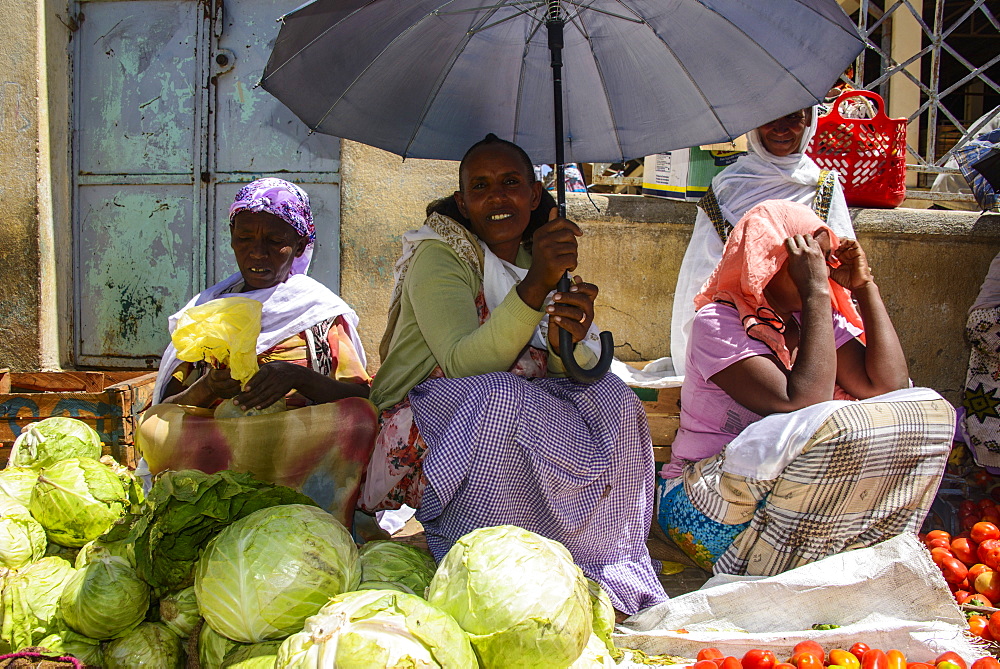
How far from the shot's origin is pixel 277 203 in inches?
103

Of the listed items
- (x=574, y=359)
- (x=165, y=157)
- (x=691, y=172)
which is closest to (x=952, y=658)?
(x=574, y=359)

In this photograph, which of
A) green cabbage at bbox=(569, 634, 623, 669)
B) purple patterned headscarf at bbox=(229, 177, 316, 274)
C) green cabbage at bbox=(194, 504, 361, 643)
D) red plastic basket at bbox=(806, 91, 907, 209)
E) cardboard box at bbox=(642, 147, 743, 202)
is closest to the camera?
green cabbage at bbox=(194, 504, 361, 643)

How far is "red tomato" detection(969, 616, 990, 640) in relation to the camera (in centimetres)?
220

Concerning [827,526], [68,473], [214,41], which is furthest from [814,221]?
[214,41]

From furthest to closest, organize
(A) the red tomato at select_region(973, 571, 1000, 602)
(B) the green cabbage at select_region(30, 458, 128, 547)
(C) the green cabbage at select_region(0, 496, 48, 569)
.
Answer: (A) the red tomato at select_region(973, 571, 1000, 602) → (B) the green cabbage at select_region(30, 458, 128, 547) → (C) the green cabbage at select_region(0, 496, 48, 569)

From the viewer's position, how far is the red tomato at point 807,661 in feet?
6.19

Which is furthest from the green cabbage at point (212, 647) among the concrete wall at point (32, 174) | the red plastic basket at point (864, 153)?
the red plastic basket at point (864, 153)

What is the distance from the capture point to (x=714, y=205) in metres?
3.69

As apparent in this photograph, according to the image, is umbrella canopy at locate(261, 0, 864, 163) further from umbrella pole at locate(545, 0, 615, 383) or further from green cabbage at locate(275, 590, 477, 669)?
green cabbage at locate(275, 590, 477, 669)

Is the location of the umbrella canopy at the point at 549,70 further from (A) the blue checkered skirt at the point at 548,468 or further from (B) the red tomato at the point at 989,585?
(B) the red tomato at the point at 989,585

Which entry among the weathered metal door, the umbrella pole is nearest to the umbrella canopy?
the umbrella pole

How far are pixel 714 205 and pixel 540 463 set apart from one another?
216 cm

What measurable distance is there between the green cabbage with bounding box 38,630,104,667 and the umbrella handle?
56.0 inches

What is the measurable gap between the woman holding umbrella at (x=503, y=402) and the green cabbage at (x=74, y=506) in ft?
2.59
